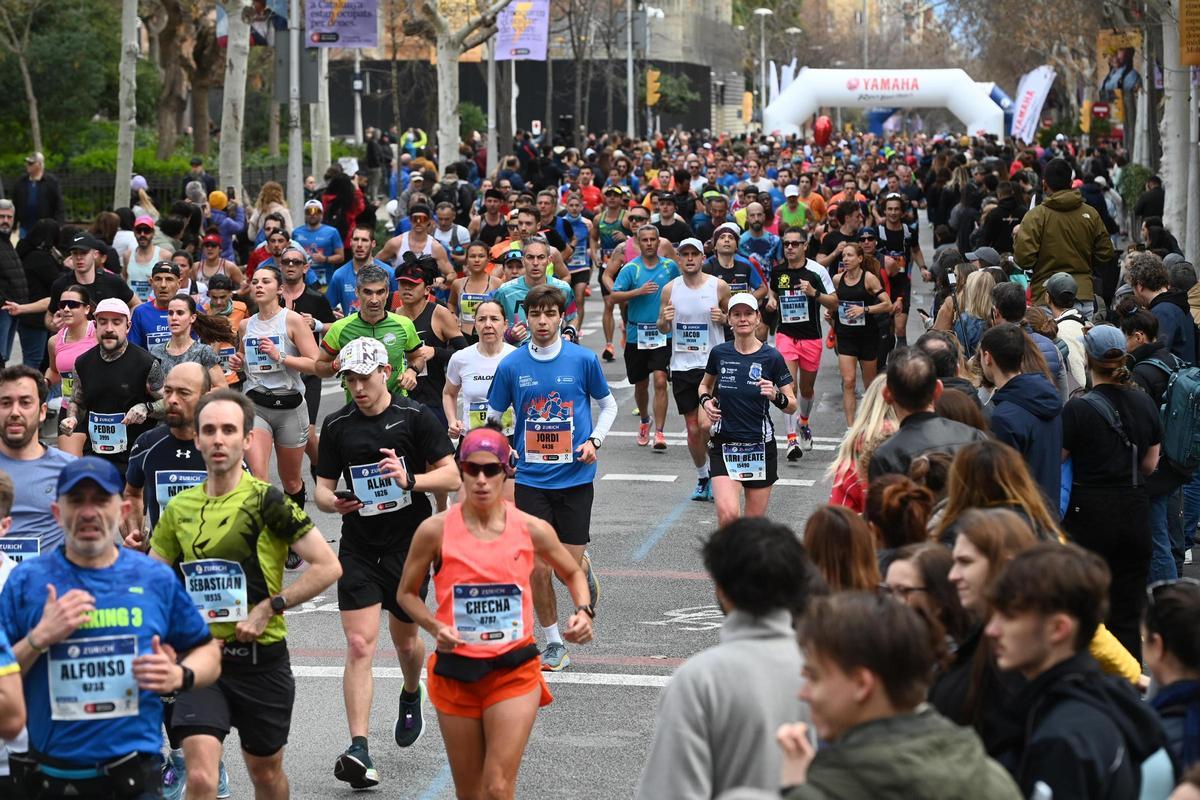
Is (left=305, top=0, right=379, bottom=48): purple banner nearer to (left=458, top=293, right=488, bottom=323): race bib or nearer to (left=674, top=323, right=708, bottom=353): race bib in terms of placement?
(left=458, top=293, right=488, bottom=323): race bib

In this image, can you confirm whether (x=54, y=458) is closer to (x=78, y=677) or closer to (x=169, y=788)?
(x=169, y=788)

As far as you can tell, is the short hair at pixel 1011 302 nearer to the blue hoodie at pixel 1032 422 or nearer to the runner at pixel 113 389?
the blue hoodie at pixel 1032 422

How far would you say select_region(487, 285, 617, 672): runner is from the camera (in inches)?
378

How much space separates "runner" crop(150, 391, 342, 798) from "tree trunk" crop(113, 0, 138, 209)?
18.5 metres

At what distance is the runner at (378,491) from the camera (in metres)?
7.88

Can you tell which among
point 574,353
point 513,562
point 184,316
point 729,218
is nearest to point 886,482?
point 513,562

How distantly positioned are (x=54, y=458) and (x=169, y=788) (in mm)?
1369

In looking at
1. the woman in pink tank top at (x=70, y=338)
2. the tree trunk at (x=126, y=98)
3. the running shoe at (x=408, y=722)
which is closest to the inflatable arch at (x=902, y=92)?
the tree trunk at (x=126, y=98)

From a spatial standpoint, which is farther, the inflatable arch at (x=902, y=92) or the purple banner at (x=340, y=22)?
the inflatable arch at (x=902, y=92)

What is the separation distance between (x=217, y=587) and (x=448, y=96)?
30130mm

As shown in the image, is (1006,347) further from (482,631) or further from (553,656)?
(482,631)

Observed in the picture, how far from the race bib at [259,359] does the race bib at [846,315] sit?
211 inches

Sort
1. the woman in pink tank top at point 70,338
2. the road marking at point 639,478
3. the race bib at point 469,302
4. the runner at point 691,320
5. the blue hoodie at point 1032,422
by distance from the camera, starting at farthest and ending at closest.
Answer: the road marking at point 639,478, the race bib at point 469,302, the runner at point 691,320, the woman in pink tank top at point 70,338, the blue hoodie at point 1032,422

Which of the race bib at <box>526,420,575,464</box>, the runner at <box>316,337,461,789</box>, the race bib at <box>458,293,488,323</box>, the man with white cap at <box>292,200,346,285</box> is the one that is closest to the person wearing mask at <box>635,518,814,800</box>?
the runner at <box>316,337,461,789</box>
